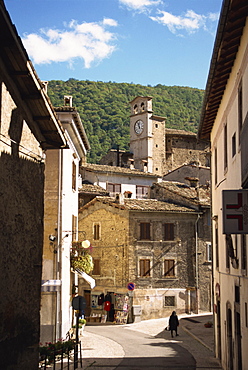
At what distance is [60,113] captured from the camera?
858 inches

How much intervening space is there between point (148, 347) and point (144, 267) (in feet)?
43.4

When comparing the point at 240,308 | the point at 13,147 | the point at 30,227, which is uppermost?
the point at 13,147

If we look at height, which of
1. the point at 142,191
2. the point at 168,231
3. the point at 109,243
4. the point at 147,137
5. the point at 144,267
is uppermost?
the point at 147,137

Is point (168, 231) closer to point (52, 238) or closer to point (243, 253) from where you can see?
point (52, 238)

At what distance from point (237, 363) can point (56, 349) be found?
19.9 feet

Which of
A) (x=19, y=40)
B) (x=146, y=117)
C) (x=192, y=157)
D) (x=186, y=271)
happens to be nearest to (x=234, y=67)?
(x=19, y=40)

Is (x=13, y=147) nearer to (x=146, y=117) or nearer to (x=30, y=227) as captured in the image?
(x=30, y=227)

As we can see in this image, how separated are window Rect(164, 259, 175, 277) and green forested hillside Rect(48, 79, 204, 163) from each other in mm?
57880

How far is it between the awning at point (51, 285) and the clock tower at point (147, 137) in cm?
5471

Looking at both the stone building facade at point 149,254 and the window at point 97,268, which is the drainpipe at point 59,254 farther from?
the window at point 97,268

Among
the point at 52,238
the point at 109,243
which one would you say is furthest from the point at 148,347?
the point at 109,243

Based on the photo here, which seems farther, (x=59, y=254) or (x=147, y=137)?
(x=147, y=137)

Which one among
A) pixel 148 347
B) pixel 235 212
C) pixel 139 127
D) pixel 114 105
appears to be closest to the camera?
pixel 235 212

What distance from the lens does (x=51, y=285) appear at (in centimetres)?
2069
